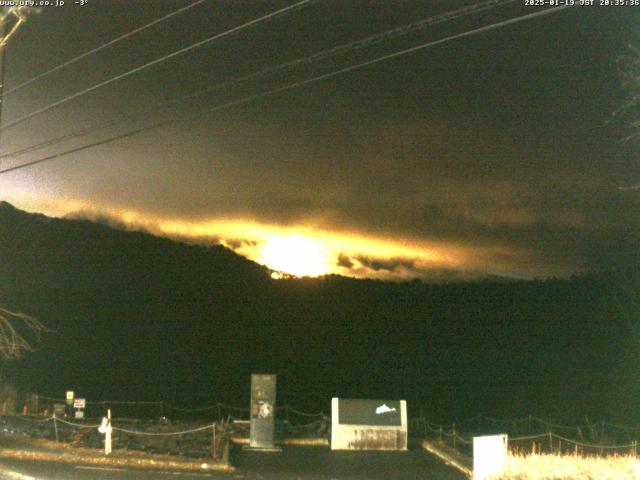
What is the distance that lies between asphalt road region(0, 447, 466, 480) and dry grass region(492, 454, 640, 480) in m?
2.48

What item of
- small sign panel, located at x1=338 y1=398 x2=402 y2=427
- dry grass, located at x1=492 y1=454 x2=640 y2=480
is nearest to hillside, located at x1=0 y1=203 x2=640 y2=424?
small sign panel, located at x1=338 y1=398 x2=402 y2=427

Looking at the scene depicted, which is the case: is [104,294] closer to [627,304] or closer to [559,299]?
[559,299]

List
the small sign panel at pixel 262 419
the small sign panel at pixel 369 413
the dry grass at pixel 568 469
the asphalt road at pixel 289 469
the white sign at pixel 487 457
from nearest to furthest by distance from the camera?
the dry grass at pixel 568 469 < the white sign at pixel 487 457 < the asphalt road at pixel 289 469 < the small sign panel at pixel 262 419 < the small sign panel at pixel 369 413

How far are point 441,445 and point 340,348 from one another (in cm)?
7016

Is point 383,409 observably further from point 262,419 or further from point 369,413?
point 262,419

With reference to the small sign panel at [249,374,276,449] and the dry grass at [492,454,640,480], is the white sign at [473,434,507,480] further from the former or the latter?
the small sign panel at [249,374,276,449]

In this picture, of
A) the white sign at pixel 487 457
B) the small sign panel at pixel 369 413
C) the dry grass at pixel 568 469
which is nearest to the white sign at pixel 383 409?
the small sign panel at pixel 369 413

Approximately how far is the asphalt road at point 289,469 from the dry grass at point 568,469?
2485mm

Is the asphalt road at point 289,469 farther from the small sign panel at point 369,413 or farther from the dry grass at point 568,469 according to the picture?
the dry grass at point 568,469

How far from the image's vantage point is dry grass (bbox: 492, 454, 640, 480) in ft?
51.0

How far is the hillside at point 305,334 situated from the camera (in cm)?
6712

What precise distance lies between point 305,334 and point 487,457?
90408mm

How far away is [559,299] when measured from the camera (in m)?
106

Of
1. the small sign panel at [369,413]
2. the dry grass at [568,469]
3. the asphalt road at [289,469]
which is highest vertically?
the small sign panel at [369,413]
